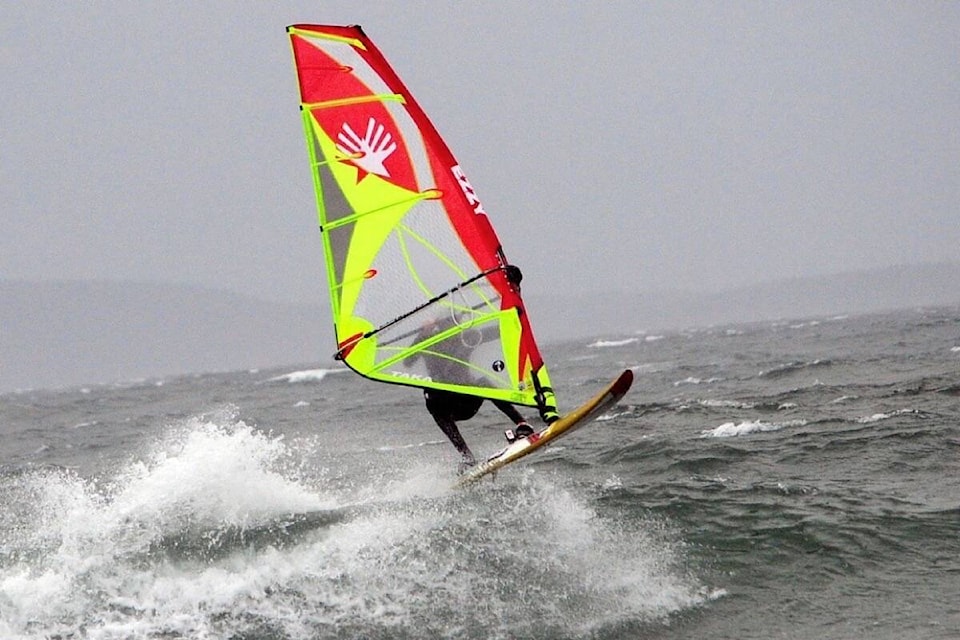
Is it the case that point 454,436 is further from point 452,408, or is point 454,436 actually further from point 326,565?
point 326,565

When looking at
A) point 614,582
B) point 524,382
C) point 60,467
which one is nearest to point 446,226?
point 524,382

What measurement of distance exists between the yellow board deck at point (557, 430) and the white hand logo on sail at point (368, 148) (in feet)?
7.80

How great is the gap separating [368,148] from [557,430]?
8.90 ft

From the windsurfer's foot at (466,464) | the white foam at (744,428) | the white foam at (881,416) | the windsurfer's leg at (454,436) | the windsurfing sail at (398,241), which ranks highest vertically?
the windsurfing sail at (398,241)

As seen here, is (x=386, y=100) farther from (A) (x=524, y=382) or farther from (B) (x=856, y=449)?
(B) (x=856, y=449)

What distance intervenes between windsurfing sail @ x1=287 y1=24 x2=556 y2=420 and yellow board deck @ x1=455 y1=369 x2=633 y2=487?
1.87 ft

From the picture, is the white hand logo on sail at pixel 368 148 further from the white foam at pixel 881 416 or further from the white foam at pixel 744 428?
the white foam at pixel 881 416

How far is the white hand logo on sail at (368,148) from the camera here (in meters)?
8.25

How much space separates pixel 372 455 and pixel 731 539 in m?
6.84

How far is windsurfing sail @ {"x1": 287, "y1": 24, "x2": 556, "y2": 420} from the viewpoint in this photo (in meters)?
8.18

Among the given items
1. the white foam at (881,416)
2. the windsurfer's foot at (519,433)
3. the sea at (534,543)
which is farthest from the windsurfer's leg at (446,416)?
the white foam at (881,416)

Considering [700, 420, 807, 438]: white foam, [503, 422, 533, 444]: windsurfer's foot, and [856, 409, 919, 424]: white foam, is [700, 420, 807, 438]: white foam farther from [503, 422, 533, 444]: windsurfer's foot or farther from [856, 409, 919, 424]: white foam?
[503, 422, 533, 444]: windsurfer's foot

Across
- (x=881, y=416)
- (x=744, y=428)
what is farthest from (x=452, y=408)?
(x=881, y=416)

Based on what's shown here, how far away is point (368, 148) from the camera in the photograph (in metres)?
8.28
